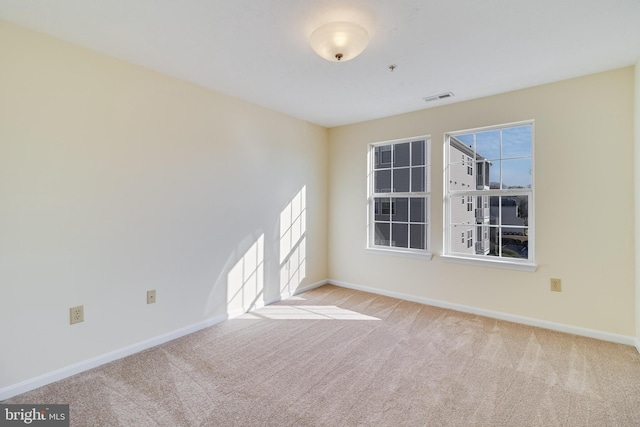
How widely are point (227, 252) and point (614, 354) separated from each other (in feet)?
11.6

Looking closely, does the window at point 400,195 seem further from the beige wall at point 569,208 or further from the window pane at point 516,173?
the window pane at point 516,173

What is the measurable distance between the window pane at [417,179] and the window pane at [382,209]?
0.41 meters

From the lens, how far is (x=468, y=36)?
2.15 meters

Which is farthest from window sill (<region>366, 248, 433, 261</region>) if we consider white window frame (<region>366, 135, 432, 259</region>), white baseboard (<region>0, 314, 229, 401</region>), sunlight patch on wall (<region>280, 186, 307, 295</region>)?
white baseboard (<region>0, 314, 229, 401</region>)

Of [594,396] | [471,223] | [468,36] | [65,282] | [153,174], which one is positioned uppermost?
[468,36]

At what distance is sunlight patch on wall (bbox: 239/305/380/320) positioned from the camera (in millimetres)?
3354

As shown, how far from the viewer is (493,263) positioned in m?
3.28

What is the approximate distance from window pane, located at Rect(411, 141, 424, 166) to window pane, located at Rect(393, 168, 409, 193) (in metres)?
0.15

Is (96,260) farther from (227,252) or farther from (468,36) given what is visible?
(468,36)

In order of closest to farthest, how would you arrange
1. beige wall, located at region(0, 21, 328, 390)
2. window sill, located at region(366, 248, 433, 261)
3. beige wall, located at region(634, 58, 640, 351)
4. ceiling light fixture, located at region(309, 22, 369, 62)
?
ceiling light fixture, located at region(309, 22, 369, 62), beige wall, located at region(0, 21, 328, 390), beige wall, located at region(634, 58, 640, 351), window sill, located at region(366, 248, 433, 261)

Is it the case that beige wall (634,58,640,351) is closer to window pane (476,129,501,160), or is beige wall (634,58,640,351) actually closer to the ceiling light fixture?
window pane (476,129,501,160)

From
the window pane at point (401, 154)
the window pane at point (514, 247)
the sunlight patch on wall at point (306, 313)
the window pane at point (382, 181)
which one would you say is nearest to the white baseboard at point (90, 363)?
the sunlight patch on wall at point (306, 313)

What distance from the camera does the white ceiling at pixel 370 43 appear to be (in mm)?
1842

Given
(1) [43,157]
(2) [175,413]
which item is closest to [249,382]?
(2) [175,413]
